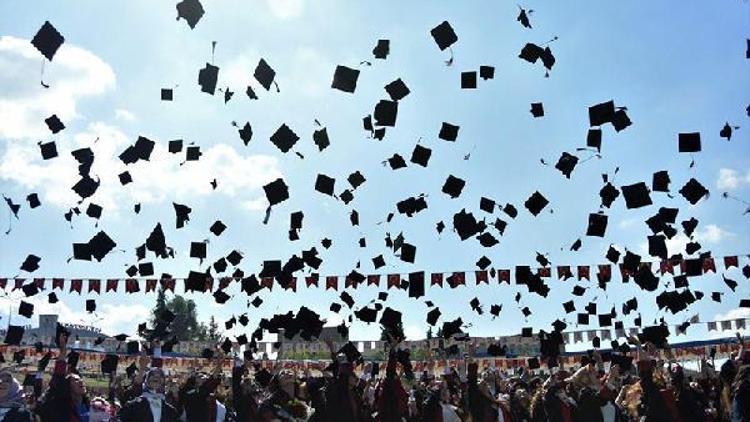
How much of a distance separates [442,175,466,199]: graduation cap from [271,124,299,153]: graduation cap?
3160 millimetres

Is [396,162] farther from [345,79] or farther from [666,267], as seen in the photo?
[666,267]

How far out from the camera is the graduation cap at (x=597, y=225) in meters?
14.5

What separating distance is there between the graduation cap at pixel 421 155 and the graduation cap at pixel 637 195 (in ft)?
12.0

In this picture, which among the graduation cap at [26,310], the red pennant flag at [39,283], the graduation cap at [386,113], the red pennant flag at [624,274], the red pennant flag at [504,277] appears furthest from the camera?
the red pennant flag at [39,283]

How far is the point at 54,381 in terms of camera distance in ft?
25.4

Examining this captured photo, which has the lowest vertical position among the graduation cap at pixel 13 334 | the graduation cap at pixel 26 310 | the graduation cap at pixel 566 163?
the graduation cap at pixel 13 334

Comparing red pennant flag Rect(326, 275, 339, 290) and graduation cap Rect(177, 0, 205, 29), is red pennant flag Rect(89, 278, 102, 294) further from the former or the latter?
graduation cap Rect(177, 0, 205, 29)

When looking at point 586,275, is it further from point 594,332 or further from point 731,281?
point 594,332

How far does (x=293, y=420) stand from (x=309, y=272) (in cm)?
1163

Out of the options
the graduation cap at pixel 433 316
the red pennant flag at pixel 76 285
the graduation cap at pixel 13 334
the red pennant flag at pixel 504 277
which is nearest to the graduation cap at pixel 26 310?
the graduation cap at pixel 13 334

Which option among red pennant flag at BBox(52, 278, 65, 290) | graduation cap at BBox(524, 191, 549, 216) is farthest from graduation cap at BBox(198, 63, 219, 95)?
red pennant flag at BBox(52, 278, 65, 290)

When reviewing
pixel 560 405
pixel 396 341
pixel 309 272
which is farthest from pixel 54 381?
pixel 309 272

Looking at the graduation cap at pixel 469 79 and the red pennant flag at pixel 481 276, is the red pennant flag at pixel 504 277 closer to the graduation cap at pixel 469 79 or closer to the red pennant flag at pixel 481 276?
the red pennant flag at pixel 481 276

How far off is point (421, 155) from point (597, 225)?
3917 millimetres
